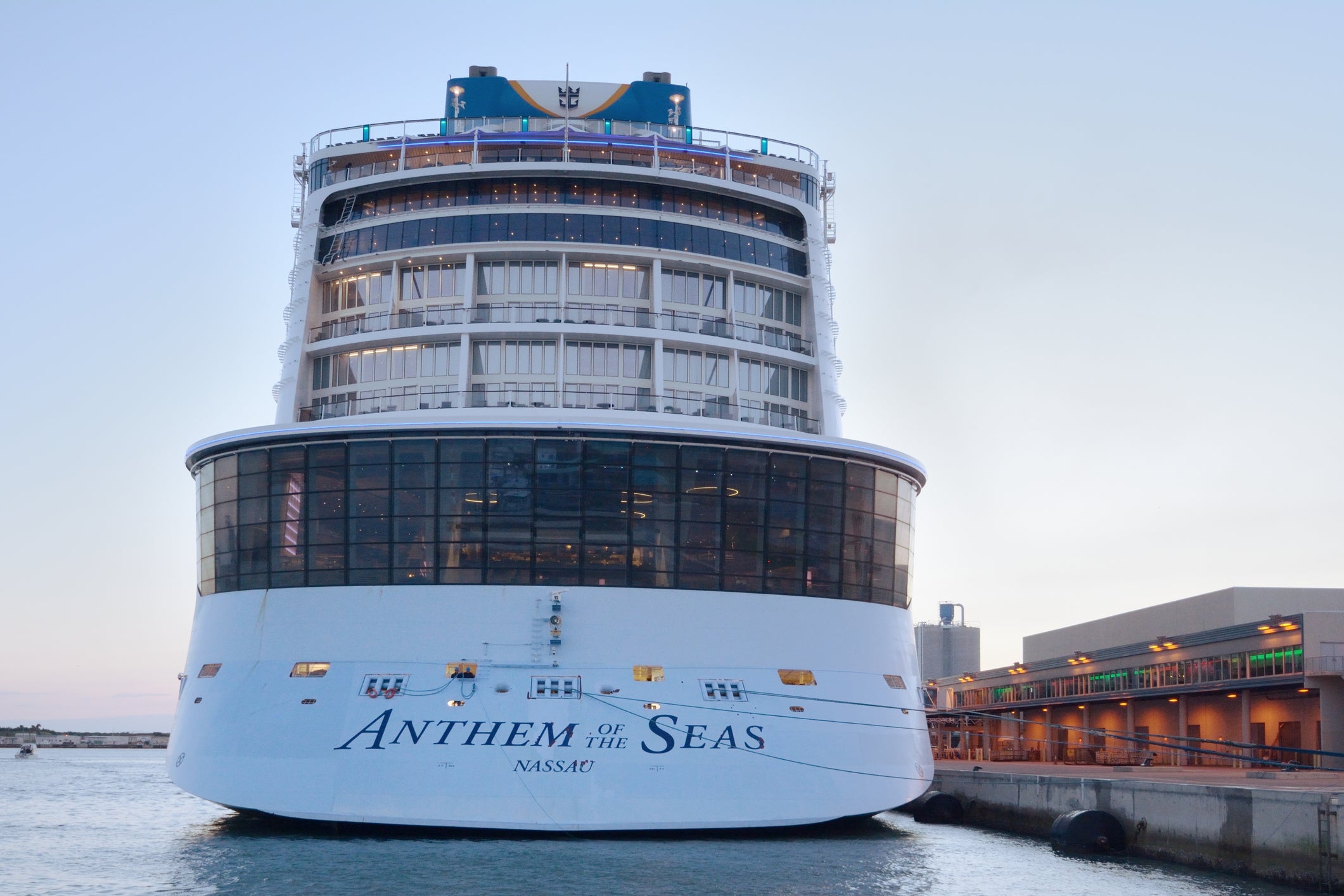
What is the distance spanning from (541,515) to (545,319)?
28.9 ft

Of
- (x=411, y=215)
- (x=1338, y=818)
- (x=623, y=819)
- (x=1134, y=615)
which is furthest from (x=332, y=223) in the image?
(x=1134, y=615)

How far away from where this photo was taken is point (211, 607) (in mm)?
45000

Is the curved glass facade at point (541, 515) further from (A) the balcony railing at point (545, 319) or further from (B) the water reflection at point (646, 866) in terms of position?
(B) the water reflection at point (646, 866)

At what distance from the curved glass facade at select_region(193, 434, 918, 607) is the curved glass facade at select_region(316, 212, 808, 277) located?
992cm

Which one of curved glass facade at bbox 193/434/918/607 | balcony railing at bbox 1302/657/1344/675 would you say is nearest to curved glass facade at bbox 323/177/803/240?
curved glass facade at bbox 193/434/918/607

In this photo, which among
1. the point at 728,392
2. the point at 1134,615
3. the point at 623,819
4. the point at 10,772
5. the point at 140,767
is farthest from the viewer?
the point at 140,767

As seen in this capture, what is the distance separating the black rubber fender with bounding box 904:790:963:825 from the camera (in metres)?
53.3

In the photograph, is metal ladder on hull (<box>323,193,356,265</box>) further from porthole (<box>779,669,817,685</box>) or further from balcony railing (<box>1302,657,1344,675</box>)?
balcony railing (<box>1302,657,1344,675</box>)

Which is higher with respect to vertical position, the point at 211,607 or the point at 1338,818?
the point at 211,607

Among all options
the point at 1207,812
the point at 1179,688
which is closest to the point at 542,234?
the point at 1207,812

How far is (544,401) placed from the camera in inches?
1815

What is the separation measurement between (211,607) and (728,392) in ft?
61.7

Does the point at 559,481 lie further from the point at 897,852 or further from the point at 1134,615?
the point at 1134,615

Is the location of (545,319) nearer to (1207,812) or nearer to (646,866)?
(646,866)
